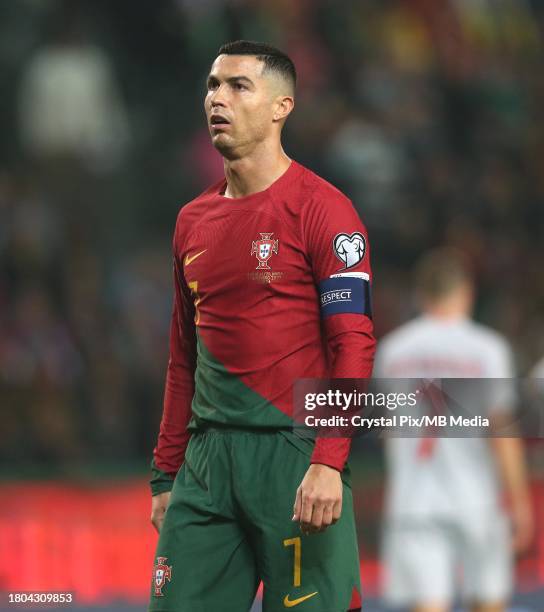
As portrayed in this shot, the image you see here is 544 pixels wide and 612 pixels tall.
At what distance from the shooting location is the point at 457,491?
6.07m

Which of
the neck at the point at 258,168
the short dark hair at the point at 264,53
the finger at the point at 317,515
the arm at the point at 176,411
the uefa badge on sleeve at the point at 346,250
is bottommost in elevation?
the finger at the point at 317,515

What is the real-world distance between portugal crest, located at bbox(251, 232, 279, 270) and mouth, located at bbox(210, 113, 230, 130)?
313 mm

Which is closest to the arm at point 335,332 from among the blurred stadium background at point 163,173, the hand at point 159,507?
the hand at point 159,507

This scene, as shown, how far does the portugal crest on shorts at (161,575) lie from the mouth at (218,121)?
1147mm

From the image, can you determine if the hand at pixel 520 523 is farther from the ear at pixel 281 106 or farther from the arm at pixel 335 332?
the ear at pixel 281 106

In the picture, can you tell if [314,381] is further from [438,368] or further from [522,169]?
[522,169]

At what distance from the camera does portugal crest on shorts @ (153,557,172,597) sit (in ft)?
12.0

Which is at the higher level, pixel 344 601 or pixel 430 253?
pixel 430 253

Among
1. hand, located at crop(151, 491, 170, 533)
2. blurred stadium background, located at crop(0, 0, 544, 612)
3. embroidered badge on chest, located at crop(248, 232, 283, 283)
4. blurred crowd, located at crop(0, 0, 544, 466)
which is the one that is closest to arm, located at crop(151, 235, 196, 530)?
hand, located at crop(151, 491, 170, 533)

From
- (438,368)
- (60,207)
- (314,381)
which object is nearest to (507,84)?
(60,207)

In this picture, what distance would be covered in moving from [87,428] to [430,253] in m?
3.41

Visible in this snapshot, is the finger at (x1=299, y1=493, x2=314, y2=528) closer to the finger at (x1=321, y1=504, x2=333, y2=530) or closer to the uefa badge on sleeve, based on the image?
the finger at (x1=321, y1=504, x2=333, y2=530)

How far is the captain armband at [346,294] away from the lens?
3564mm

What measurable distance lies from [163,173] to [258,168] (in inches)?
343
